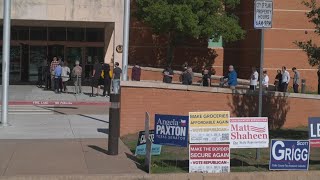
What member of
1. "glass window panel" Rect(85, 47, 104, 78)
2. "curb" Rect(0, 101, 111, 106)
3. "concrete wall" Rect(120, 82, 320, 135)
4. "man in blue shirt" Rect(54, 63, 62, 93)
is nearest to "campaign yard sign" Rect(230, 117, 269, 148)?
"concrete wall" Rect(120, 82, 320, 135)

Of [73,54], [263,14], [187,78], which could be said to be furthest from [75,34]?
[263,14]

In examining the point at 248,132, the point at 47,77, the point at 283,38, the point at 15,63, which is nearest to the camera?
the point at 248,132

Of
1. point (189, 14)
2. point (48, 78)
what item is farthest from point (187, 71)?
point (48, 78)

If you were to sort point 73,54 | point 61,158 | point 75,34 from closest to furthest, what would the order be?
point 61,158 → point 75,34 → point 73,54

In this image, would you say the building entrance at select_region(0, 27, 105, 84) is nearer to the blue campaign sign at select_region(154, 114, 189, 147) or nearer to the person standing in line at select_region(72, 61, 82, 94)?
the person standing in line at select_region(72, 61, 82, 94)

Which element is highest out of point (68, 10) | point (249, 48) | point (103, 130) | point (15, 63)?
point (68, 10)

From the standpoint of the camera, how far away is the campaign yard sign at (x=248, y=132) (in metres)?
9.90

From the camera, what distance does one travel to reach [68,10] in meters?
30.5

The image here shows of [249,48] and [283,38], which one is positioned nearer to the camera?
[283,38]

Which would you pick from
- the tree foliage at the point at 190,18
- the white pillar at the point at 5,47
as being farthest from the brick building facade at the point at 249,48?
the white pillar at the point at 5,47

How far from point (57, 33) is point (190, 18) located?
10.2m

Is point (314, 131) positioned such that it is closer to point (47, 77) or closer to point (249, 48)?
point (47, 77)

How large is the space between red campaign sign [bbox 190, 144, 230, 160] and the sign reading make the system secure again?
16cm

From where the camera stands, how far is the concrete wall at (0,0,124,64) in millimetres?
30234
